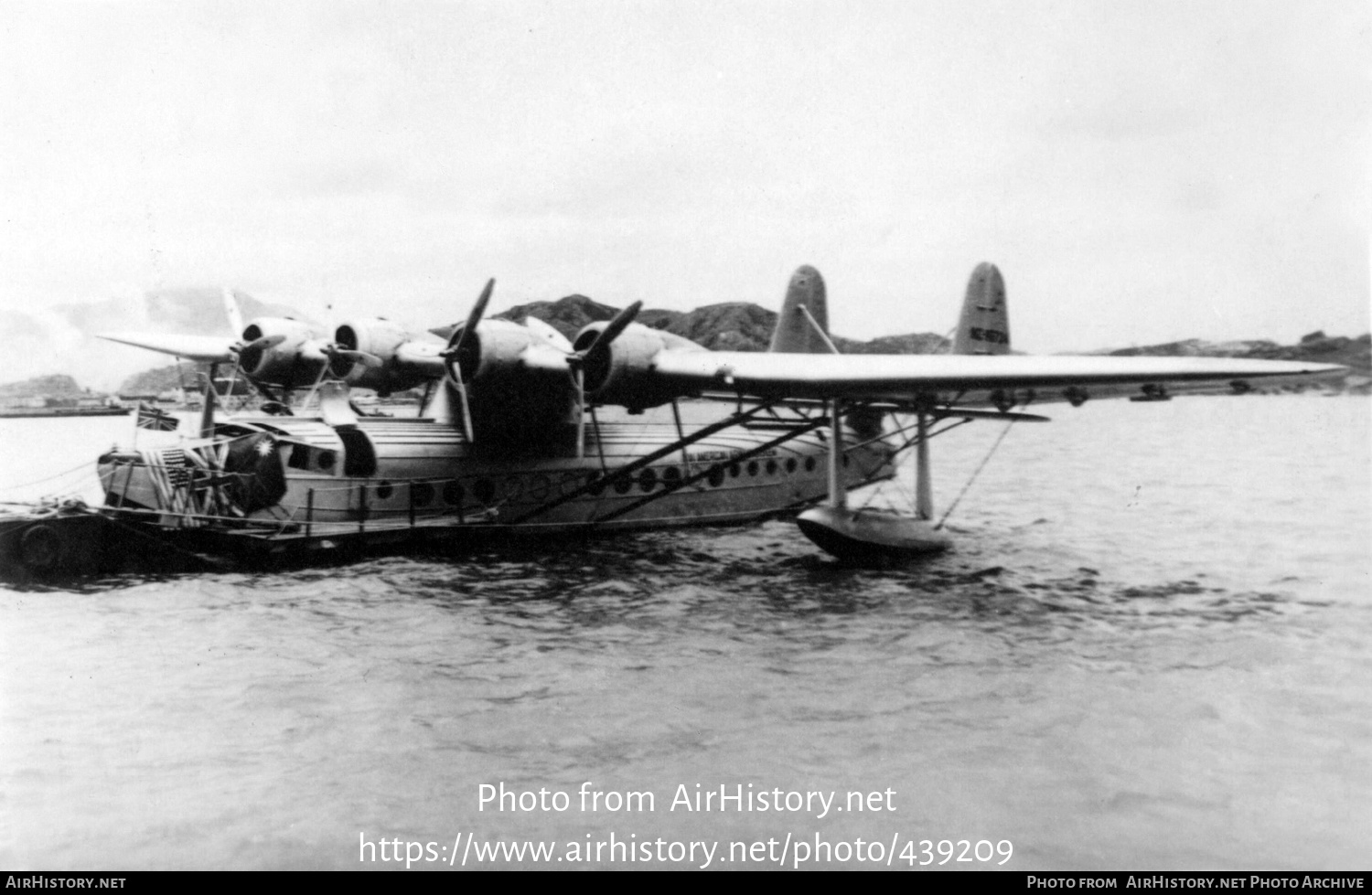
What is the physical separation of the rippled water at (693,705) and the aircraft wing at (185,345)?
857cm

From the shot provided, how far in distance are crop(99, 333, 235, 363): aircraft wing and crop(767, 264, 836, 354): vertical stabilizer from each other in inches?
513

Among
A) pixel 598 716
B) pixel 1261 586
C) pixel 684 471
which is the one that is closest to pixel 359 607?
pixel 598 716

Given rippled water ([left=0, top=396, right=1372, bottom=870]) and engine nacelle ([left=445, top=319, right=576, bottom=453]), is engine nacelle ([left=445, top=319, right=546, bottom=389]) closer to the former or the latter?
engine nacelle ([left=445, top=319, right=576, bottom=453])

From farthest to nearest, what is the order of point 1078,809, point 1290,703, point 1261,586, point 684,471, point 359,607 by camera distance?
point 684,471
point 1261,586
point 359,607
point 1290,703
point 1078,809

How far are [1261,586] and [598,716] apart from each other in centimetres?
1280

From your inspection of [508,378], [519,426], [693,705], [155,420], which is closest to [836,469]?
[508,378]

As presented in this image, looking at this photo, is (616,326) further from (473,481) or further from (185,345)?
(185,345)

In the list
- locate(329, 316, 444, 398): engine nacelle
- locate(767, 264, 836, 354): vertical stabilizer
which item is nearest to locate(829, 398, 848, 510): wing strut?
locate(767, 264, 836, 354): vertical stabilizer

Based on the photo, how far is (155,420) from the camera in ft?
57.1

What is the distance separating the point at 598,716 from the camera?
9.43 m

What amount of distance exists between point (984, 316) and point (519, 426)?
11004 millimetres

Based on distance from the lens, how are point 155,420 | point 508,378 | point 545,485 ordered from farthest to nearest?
point 545,485
point 155,420
point 508,378

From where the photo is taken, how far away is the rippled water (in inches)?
286
